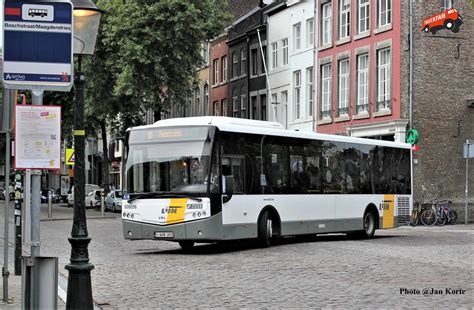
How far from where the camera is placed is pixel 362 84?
3922 centimetres

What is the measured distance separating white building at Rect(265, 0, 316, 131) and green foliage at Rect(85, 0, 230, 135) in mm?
4189

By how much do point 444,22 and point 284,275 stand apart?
24.3m

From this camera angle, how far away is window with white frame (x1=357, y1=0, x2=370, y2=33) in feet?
127

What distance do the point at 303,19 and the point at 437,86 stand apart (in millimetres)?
10785

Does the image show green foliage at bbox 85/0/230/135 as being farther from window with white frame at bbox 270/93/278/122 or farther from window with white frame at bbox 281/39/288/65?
window with white frame at bbox 270/93/278/122

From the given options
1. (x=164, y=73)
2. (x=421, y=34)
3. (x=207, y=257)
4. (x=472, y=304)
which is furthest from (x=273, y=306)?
(x=164, y=73)

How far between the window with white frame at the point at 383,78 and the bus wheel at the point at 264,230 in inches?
731

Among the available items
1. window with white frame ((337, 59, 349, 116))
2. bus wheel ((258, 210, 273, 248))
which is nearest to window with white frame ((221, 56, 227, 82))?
window with white frame ((337, 59, 349, 116))

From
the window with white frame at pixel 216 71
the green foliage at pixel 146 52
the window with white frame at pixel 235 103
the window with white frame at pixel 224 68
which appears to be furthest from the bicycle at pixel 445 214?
the window with white frame at pixel 216 71

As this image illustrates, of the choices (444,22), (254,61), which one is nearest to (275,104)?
(254,61)

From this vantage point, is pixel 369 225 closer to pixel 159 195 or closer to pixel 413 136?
pixel 159 195

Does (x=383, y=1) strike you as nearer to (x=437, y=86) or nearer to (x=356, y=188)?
(x=437, y=86)

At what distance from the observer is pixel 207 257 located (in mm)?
17281

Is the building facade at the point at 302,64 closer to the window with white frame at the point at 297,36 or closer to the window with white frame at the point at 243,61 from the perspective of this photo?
the window with white frame at the point at 297,36
